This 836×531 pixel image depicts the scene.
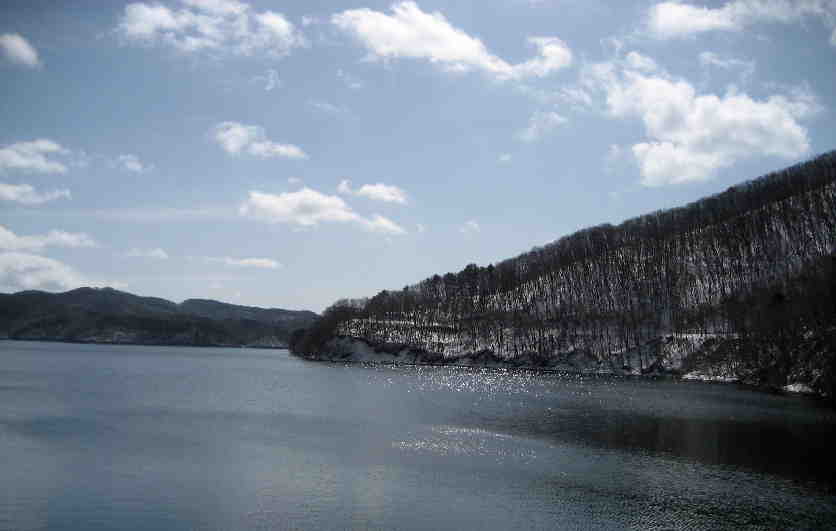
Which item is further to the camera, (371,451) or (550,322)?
(550,322)

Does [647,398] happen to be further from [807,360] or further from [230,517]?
[230,517]

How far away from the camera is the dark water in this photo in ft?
108

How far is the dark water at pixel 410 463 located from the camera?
108 feet

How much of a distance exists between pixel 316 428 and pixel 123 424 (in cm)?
1913

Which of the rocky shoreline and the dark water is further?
the rocky shoreline

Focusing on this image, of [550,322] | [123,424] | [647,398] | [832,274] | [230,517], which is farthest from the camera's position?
[550,322]

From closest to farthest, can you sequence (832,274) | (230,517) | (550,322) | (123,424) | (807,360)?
1. (230,517)
2. (123,424)
3. (807,360)
4. (832,274)
5. (550,322)

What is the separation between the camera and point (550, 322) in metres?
189

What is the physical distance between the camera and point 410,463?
4538 cm

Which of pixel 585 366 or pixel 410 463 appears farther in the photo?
pixel 585 366

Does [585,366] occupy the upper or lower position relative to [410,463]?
lower

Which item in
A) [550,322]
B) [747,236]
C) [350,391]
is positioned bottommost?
[350,391]

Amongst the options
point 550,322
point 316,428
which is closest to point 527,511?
point 316,428

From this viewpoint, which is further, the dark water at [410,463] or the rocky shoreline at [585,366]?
the rocky shoreline at [585,366]
